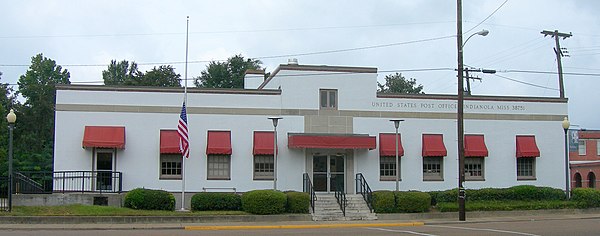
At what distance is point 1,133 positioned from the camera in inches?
2005

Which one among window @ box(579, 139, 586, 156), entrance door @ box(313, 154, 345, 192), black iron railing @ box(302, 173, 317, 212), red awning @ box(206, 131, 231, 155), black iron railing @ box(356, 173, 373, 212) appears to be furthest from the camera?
window @ box(579, 139, 586, 156)

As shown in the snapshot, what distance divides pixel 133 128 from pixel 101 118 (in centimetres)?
156

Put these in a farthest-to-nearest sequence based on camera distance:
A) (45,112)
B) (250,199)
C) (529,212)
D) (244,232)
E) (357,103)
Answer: (45,112) → (357,103) → (529,212) → (250,199) → (244,232)

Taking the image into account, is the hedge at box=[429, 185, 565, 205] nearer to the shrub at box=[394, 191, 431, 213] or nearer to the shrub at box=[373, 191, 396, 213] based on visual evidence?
the shrub at box=[394, 191, 431, 213]

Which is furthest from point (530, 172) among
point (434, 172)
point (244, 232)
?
point (244, 232)

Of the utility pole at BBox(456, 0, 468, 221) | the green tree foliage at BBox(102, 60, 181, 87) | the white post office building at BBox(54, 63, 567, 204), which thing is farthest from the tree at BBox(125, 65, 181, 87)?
the utility pole at BBox(456, 0, 468, 221)

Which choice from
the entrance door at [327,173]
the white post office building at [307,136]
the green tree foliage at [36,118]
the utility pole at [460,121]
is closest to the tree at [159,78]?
the green tree foliage at [36,118]

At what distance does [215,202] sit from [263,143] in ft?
15.3

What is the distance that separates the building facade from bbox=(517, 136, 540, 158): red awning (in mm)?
29880

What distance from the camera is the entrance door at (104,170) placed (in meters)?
32.8

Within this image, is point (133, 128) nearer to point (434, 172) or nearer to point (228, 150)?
point (228, 150)

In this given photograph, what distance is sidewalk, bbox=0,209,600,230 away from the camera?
25.9 metres

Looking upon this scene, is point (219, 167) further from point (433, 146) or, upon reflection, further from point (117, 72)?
point (117, 72)

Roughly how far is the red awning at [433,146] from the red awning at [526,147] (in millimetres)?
4211
